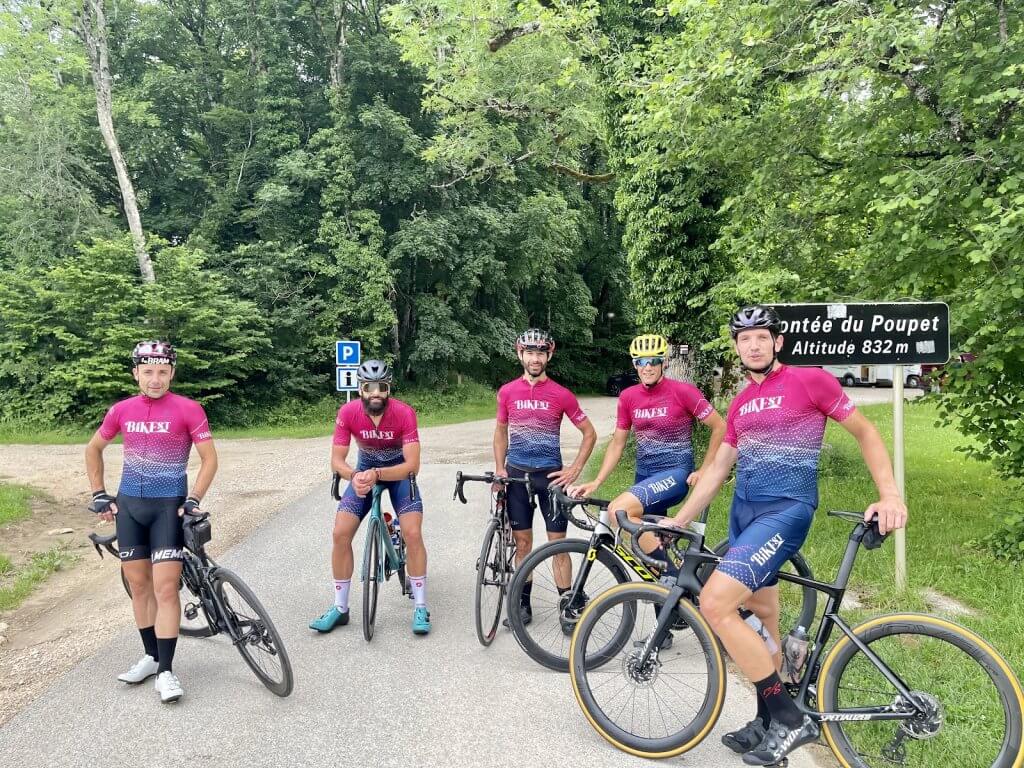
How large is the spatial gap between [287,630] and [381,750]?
1.85 metres

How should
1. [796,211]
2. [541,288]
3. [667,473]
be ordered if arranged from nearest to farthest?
[667,473] → [796,211] → [541,288]

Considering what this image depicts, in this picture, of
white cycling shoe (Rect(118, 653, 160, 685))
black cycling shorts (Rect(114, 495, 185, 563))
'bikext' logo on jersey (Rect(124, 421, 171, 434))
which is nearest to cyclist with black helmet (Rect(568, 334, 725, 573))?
black cycling shorts (Rect(114, 495, 185, 563))

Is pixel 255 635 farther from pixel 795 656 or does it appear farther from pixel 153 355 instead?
pixel 795 656

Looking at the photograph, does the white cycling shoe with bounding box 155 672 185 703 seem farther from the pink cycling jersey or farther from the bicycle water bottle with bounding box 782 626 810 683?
the bicycle water bottle with bounding box 782 626 810 683

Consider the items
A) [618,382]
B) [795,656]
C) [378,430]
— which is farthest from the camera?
[618,382]

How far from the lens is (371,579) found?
15.3 ft

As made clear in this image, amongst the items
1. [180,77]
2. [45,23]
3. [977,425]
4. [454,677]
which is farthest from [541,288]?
[454,677]

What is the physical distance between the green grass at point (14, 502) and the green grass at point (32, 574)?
159 centimetres

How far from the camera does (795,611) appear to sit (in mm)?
4699

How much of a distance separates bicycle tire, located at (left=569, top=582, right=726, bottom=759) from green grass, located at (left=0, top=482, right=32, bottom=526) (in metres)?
8.37

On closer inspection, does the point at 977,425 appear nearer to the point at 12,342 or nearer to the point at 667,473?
the point at 667,473

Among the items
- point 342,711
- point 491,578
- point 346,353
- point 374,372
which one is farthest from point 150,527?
point 346,353

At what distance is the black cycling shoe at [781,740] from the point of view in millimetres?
2891

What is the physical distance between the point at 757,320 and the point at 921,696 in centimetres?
174
